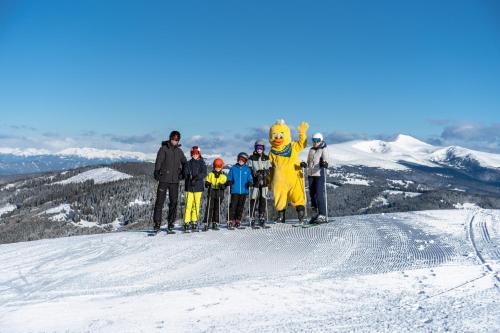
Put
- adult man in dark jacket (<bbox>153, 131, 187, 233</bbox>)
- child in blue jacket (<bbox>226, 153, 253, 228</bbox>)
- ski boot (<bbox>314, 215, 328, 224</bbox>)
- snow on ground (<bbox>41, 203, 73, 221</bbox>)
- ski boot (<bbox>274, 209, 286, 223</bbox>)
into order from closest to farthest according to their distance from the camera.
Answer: adult man in dark jacket (<bbox>153, 131, 187, 233</bbox>), ski boot (<bbox>314, 215, 328, 224</bbox>), child in blue jacket (<bbox>226, 153, 253, 228</bbox>), ski boot (<bbox>274, 209, 286, 223</bbox>), snow on ground (<bbox>41, 203, 73, 221</bbox>)

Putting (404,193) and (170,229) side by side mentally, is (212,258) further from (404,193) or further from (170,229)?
(404,193)

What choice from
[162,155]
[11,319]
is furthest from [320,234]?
[11,319]

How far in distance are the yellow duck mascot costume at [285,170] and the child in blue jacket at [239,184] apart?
79 centimetres

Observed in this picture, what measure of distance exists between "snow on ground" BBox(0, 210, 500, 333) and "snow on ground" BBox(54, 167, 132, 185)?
172202 mm

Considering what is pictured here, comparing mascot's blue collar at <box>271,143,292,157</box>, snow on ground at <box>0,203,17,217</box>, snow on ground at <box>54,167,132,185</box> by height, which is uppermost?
mascot's blue collar at <box>271,143,292,157</box>

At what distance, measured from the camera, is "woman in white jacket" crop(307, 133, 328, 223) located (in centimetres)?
1139

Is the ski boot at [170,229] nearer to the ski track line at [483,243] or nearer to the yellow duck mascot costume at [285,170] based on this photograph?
the yellow duck mascot costume at [285,170]

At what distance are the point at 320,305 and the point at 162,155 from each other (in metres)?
6.67

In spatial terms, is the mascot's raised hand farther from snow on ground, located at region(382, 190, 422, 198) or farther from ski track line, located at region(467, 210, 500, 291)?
snow on ground, located at region(382, 190, 422, 198)

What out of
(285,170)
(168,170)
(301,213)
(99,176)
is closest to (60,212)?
(99,176)

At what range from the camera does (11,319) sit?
530cm

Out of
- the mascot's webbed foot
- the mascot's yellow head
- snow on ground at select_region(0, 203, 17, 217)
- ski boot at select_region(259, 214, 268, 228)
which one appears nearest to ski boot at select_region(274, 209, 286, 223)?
the mascot's webbed foot

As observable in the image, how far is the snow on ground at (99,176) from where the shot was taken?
579ft

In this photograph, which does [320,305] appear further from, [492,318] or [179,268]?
[179,268]
